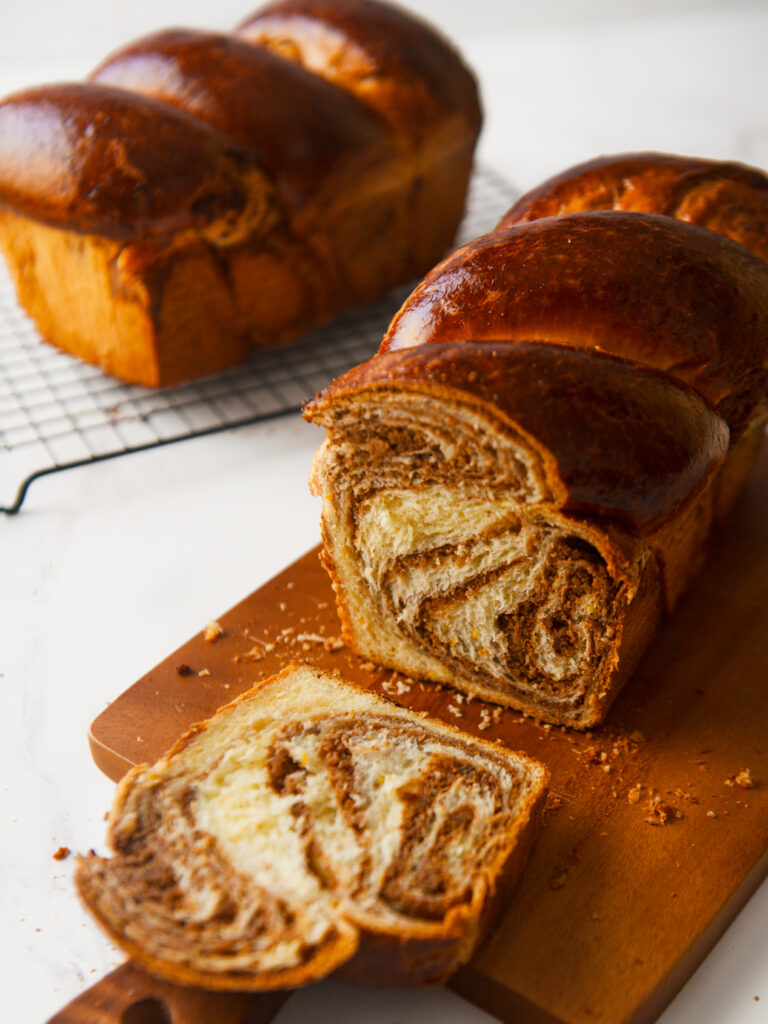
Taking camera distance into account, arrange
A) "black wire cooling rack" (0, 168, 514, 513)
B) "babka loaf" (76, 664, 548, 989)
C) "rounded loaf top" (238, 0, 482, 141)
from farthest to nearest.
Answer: "rounded loaf top" (238, 0, 482, 141) → "black wire cooling rack" (0, 168, 514, 513) → "babka loaf" (76, 664, 548, 989)

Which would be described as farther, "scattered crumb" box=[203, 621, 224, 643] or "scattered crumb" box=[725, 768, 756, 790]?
"scattered crumb" box=[203, 621, 224, 643]

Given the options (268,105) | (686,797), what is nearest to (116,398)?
(268,105)

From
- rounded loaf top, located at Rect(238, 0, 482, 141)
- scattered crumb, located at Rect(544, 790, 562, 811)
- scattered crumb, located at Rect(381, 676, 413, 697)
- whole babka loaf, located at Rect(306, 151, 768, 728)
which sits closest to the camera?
whole babka loaf, located at Rect(306, 151, 768, 728)

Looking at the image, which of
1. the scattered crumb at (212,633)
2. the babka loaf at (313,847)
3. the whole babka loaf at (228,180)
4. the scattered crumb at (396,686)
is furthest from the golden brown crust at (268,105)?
the babka loaf at (313,847)

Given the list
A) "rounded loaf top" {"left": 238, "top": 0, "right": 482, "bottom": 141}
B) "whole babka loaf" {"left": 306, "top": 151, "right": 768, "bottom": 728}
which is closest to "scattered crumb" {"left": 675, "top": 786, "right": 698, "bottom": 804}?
"whole babka loaf" {"left": 306, "top": 151, "right": 768, "bottom": 728}

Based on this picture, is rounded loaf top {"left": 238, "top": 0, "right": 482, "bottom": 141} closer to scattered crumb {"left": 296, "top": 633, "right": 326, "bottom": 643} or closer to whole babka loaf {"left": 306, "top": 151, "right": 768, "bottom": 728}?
whole babka loaf {"left": 306, "top": 151, "right": 768, "bottom": 728}

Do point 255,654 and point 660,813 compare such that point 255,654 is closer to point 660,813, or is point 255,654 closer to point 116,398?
point 660,813

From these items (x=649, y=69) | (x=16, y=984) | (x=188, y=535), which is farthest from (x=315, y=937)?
(x=649, y=69)
